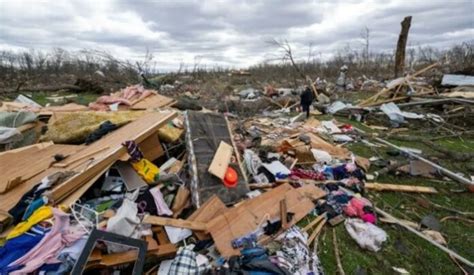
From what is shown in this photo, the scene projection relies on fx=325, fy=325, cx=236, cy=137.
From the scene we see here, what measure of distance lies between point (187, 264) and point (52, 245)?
45.1 inches

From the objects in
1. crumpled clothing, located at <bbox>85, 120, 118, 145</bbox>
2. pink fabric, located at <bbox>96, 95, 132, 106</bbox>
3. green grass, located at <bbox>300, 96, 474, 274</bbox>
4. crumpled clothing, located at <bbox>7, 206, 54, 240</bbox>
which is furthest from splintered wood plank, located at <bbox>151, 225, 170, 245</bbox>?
pink fabric, located at <bbox>96, 95, 132, 106</bbox>

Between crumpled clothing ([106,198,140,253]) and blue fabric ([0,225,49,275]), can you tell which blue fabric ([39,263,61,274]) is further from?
crumpled clothing ([106,198,140,253])

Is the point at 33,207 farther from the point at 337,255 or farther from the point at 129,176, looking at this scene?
the point at 337,255

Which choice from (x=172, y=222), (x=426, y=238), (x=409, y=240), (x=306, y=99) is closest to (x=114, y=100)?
(x=172, y=222)

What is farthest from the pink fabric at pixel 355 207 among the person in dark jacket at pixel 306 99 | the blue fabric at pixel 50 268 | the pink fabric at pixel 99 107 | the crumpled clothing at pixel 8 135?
the person in dark jacket at pixel 306 99

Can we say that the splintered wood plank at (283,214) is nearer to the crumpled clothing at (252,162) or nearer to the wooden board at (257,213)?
the wooden board at (257,213)

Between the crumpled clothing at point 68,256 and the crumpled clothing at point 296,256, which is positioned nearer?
the crumpled clothing at point 68,256

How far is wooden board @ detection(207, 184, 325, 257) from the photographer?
3.36 m

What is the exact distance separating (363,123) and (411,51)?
1740 cm

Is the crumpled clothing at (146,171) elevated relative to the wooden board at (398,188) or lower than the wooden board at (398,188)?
elevated

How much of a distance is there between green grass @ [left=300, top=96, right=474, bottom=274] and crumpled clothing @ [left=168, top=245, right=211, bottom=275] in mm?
1273

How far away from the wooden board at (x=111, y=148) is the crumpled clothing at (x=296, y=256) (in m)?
2.10

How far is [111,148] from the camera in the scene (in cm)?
400

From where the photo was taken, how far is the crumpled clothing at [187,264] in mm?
2867
